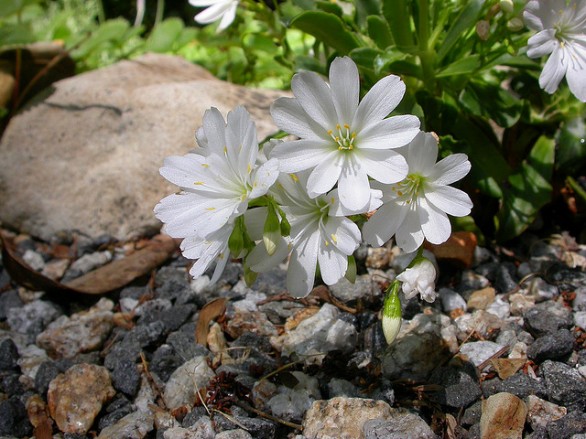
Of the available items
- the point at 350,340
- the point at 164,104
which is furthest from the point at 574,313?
the point at 164,104

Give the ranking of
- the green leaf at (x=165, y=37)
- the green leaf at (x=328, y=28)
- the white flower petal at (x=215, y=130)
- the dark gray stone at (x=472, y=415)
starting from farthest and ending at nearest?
the green leaf at (x=165, y=37) < the green leaf at (x=328, y=28) < the dark gray stone at (x=472, y=415) < the white flower petal at (x=215, y=130)

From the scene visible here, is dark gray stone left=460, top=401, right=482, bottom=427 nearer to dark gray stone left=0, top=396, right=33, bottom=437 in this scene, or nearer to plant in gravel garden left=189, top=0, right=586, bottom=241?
plant in gravel garden left=189, top=0, right=586, bottom=241

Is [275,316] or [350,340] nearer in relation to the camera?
[350,340]

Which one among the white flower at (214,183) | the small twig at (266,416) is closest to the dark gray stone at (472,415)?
the small twig at (266,416)

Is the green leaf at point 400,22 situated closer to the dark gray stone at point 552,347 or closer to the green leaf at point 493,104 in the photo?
the green leaf at point 493,104

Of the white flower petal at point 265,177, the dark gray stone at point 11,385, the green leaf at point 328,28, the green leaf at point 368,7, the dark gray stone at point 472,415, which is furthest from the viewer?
the green leaf at point 368,7

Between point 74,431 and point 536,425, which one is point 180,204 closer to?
point 74,431
